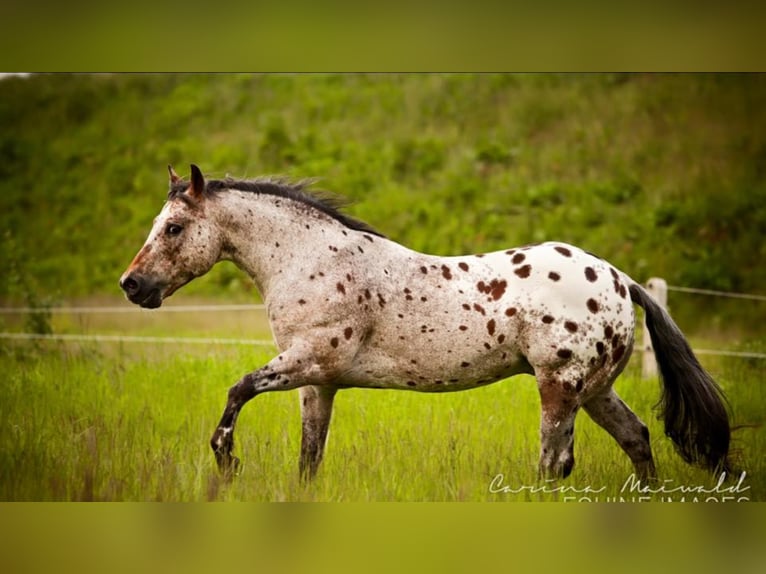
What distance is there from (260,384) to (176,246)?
0.91 metres

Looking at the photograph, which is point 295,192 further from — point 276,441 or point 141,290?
point 276,441

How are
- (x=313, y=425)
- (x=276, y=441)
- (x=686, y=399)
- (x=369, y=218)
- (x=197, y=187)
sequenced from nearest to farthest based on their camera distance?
(x=197, y=187) → (x=313, y=425) → (x=686, y=399) → (x=276, y=441) → (x=369, y=218)

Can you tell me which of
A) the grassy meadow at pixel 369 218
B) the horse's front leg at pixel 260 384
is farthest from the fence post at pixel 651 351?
the horse's front leg at pixel 260 384

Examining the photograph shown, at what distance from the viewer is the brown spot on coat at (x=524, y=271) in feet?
15.1

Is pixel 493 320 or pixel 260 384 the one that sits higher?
pixel 493 320

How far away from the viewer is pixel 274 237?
4.71 meters

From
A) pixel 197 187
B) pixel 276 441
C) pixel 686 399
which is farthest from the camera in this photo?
pixel 276 441

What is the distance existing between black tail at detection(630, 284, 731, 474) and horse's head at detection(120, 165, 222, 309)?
245 centimetres

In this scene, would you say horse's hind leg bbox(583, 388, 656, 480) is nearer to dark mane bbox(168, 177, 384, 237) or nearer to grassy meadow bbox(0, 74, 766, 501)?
grassy meadow bbox(0, 74, 766, 501)

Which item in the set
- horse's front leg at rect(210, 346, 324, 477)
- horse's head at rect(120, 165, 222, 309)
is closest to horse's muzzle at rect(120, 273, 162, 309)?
horse's head at rect(120, 165, 222, 309)

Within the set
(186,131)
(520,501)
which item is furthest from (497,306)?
(186,131)

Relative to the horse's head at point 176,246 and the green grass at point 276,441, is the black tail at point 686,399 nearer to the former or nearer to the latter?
the green grass at point 276,441

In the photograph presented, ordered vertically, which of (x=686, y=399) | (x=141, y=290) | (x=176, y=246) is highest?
(x=176, y=246)

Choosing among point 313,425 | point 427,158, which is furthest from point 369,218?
point 313,425
